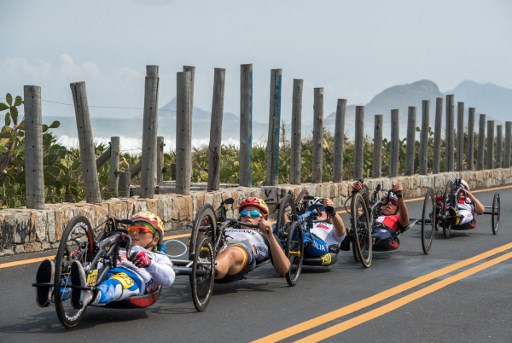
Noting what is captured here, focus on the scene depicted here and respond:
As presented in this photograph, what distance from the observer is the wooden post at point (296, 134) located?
19.8 meters

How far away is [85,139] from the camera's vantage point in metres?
13.9

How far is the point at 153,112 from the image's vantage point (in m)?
15.2

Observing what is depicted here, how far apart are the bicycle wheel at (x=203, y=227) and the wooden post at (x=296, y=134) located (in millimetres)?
9780

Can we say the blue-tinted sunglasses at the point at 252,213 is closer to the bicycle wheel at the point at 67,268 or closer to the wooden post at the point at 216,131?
the bicycle wheel at the point at 67,268

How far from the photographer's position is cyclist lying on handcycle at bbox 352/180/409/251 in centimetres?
1262

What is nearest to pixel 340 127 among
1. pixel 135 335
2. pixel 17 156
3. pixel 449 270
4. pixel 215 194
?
pixel 215 194

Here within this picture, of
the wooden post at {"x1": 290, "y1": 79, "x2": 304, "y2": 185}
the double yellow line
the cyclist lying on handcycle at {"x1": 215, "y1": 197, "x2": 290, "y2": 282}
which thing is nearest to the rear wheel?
the cyclist lying on handcycle at {"x1": 215, "y1": 197, "x2": 290, "y2": 282}

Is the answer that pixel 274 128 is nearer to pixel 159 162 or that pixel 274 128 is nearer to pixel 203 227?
pixel 159 162

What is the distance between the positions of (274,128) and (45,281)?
11.6 meters

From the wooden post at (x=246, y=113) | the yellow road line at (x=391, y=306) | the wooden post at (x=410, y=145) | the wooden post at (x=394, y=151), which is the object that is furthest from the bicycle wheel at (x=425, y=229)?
the wooden post at (x=410, y=145)

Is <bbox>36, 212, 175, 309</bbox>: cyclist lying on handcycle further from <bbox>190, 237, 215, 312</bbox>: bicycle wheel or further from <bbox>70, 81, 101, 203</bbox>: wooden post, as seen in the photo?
<bbox>70, 81, 101, 203</bbox>: wooden post

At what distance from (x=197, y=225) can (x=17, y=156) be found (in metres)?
7.29

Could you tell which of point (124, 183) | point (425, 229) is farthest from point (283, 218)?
point (124, 183)

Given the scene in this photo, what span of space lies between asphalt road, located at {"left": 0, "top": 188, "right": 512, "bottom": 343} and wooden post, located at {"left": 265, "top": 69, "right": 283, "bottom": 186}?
6467mm
